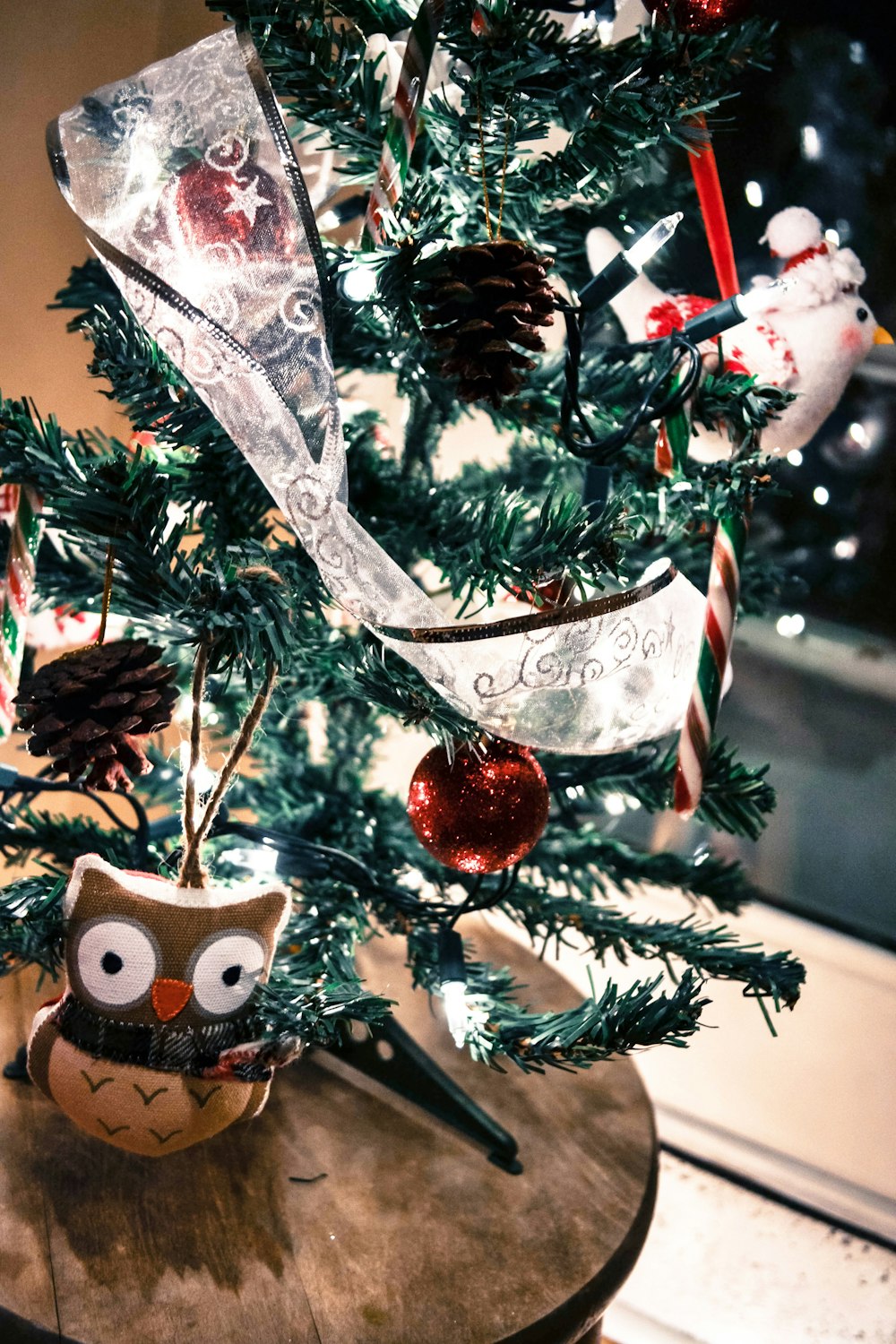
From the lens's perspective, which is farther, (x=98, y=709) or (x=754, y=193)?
(x=754, y=193)

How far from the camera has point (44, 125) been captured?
2.35ft

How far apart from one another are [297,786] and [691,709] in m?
0.33

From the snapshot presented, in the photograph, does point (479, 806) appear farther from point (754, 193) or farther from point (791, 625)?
point (754, 193)

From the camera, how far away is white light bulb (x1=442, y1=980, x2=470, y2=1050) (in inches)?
22.1

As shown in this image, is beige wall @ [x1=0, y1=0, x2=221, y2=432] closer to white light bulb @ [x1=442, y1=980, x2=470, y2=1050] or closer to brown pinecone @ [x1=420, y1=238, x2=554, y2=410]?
brown pinecone @ [x1=420, y1=238, x2=554, y2=410]

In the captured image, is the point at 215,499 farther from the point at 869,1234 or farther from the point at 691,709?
the point at 869,1234

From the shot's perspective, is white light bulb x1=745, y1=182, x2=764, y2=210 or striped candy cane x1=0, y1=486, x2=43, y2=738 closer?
striped candy cane x1=0, y1=486, x2=43, y2=738

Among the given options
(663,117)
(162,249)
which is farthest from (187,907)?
(663,117)

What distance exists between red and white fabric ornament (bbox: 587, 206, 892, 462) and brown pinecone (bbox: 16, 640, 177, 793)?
401 mm

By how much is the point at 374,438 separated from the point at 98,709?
1.02 feet

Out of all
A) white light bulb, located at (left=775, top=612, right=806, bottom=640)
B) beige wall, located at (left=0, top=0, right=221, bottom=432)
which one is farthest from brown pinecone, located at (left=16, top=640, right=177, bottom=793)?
white light bulb, located at (left=775, top=612, right=806, bottom=640)

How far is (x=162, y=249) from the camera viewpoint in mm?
460

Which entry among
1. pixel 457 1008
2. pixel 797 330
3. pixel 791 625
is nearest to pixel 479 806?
pixel 457 1008

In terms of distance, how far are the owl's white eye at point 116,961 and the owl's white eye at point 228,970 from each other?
2cm
